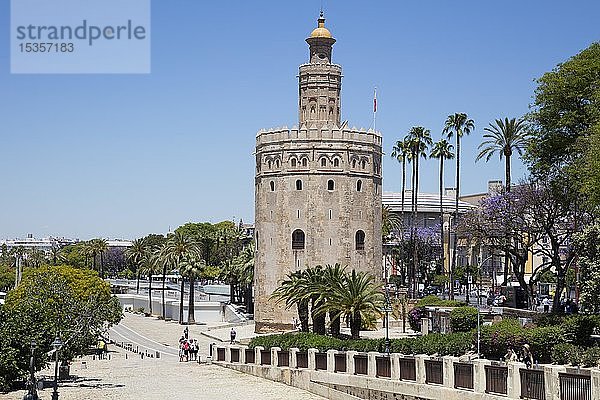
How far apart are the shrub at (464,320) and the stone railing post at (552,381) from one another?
47.1 ft

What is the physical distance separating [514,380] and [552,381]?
108 centimetres

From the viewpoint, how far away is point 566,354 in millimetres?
25688

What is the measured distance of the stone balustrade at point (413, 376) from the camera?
68.1 feet

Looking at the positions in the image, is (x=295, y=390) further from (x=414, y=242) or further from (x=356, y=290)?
(x=414, y=242)

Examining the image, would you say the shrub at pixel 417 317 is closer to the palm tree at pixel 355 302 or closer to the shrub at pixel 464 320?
the palm tree at pixel 355 302

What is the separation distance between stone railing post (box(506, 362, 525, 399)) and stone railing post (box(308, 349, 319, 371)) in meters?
10.3

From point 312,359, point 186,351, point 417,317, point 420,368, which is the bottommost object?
point 186,351

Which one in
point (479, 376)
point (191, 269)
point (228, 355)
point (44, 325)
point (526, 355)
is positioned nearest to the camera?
point (479, 376)

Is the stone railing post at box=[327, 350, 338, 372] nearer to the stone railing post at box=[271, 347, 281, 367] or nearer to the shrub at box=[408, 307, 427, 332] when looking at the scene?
the stone railing post at box=[271, 347, 281, 367]

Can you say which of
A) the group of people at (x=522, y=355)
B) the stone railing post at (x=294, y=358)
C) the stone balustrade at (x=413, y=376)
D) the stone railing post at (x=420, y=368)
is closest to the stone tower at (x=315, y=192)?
the stone balustrade at (x=413, y=376)

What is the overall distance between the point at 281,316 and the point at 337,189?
8.55m

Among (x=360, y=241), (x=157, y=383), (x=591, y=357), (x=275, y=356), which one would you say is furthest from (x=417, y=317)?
(x=591, y=357)

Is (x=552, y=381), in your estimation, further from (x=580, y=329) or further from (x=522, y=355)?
(x=580, y=329)

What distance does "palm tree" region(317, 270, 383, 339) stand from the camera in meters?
40.1
